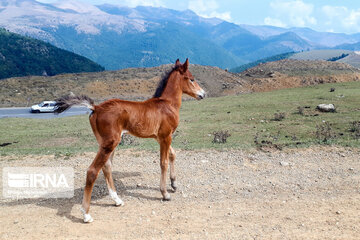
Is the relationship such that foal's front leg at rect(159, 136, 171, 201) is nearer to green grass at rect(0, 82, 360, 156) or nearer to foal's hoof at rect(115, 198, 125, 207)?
foal's hoof at rect(115, 198, 125, 207)

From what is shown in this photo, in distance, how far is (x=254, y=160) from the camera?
30.1 feet

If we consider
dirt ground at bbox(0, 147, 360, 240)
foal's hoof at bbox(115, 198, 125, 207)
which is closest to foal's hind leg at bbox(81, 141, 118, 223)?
dirt ground at bbox(0, 147, 360, 240)

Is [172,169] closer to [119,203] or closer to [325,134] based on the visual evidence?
[119,203]

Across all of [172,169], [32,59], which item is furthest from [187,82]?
[32,59]

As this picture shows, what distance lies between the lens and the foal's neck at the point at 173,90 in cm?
669

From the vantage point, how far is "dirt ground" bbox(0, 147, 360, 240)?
5.35 metres

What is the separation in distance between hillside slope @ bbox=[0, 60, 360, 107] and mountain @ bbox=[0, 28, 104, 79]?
3437cm

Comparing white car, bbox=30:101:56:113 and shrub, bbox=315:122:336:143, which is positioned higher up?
shrub, bbox=315:122:336:143

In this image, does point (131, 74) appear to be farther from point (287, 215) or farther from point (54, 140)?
point (287, 215)

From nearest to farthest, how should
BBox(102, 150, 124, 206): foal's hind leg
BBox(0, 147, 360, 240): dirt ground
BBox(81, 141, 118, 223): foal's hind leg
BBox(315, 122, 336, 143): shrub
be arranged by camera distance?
BBox(0, 147, 360, 240): dirt ground, BBox(81, 141, 118, 223): foal's hind leg, BBox(102, 150, 124, 206): foal's hind leg, BBox(315, 122, 336, 143): shrub

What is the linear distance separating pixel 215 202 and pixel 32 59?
99759 millimetres

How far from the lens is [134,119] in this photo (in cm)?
593

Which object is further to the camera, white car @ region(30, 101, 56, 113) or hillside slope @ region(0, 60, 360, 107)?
hillside slope @ region(0, 60, 360, 107)

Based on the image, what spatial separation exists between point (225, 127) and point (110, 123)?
593 inches
